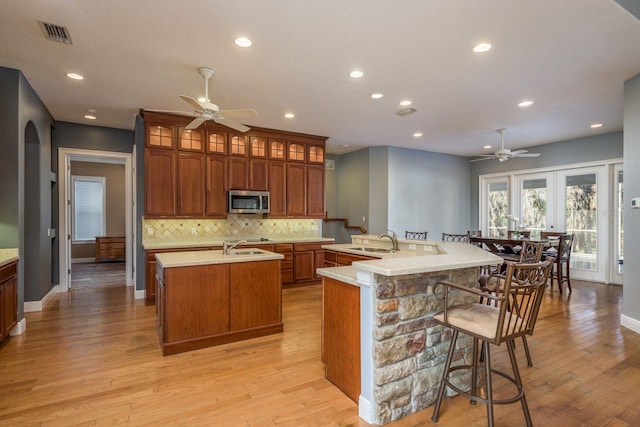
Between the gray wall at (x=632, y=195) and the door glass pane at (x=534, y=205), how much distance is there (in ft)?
11.3

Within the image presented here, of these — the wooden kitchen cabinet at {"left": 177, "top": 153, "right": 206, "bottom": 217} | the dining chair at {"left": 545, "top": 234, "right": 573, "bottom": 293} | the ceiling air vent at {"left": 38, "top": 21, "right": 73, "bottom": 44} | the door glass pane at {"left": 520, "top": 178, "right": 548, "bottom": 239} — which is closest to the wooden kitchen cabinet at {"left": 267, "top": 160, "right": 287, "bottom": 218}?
the wooden kitchen cabinet at {"left": 177, "top": 153, "right": 206, "bottom": 217}

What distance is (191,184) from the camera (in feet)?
17.3

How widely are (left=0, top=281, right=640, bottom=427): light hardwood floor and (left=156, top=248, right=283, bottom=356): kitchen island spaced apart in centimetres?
15

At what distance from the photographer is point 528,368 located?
2.80 meters

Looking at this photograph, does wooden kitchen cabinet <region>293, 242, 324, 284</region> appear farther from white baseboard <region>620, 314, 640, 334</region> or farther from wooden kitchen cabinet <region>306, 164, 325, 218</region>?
white baseboard <region>620, 314, 640, 334</region>

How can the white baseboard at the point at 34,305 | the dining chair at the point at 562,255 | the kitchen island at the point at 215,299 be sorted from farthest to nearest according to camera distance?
the dining chair at the point at 562,255, the white baseboard at the point at 34,305, the kitchen island at the point at 215,299

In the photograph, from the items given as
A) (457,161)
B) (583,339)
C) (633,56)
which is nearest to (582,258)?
(457,161)

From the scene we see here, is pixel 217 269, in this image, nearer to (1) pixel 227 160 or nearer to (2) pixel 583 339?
(1) pixel 227 160

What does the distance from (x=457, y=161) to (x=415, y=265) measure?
722 centimetres

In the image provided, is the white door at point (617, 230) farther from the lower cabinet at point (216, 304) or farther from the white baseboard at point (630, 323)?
the lower cabinet at point (216, 304)

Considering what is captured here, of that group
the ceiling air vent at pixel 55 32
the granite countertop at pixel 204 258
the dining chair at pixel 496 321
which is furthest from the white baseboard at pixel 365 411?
the ceiling air vent at pixel 55 32

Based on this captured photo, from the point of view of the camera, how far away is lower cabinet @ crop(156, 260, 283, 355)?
3092 mm

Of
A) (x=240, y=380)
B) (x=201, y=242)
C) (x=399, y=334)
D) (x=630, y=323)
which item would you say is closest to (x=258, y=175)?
(x=201, y=242)

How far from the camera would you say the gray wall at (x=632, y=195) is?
3689 millimetres
